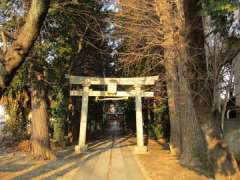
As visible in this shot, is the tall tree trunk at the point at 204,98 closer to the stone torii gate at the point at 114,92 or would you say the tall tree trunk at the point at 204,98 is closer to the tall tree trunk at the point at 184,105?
the tall tree trunk at the point at 184,105

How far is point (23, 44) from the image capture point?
7102 millimetres

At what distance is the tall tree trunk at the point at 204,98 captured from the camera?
7727 millimetres

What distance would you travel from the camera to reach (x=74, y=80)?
2150cm

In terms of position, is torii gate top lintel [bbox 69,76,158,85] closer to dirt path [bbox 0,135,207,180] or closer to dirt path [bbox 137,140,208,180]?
dirt path [bbox 0,135,207,180]

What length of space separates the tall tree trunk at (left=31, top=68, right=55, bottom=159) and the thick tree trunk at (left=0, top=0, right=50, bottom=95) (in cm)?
1006

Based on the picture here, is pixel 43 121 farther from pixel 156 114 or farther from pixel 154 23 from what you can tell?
pixel 156 114

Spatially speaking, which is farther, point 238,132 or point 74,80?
point 74,80

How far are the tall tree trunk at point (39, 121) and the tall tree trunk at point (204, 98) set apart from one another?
33.7 ft

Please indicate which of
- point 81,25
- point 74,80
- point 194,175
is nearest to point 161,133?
point 74,80

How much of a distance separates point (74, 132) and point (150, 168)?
51.8 ft

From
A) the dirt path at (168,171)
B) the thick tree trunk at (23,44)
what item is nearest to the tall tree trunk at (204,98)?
the thick tree trunk at (23,44)

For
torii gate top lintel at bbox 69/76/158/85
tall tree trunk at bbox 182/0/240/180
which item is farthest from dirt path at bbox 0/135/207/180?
torii gate top lintel at bbox 69/76/158/85

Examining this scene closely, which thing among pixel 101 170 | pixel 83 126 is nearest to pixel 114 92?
pixel 83 126

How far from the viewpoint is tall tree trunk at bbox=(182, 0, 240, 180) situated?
25.3ft
